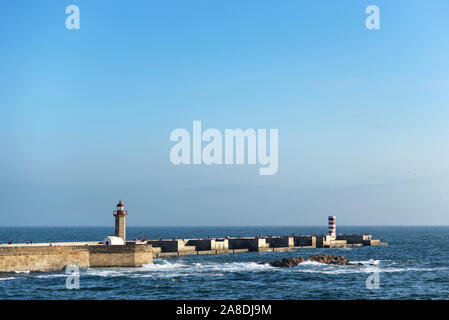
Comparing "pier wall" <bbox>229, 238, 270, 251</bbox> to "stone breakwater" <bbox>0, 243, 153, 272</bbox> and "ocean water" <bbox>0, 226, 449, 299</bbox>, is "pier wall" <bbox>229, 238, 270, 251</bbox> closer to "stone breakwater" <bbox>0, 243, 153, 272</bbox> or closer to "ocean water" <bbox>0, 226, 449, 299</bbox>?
"ocean water" <bbox>0, 226, 449, 299</bbox>

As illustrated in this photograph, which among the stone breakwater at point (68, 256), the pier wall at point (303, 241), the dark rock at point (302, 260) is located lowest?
the pier wall at point (303, 241)

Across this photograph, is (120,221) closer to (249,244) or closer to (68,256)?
(68,256)

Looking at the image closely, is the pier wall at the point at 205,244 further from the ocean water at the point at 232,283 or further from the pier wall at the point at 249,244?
the ocean water at the point at 232,283

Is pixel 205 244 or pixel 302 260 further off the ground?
pixel 205 244

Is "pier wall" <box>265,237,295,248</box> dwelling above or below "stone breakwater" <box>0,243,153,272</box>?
below

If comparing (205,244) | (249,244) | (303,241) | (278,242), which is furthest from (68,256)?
(303,241)

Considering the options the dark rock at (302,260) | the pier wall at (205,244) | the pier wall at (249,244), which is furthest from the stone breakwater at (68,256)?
the pier wall at (249,244)

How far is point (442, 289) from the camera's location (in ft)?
166

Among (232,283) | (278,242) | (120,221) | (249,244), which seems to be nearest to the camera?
(232,283)

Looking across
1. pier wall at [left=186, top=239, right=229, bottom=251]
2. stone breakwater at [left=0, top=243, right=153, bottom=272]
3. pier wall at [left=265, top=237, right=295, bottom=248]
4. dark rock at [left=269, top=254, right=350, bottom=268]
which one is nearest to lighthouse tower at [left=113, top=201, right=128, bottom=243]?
stone breakwater at [left=0, top=243, right=153, bottom=272]

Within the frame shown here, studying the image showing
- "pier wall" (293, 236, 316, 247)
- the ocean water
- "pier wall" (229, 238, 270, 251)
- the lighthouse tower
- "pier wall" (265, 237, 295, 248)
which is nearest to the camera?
the ocean water

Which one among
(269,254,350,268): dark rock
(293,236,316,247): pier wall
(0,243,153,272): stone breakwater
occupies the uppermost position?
(0,243,153,272): stone breakwater
